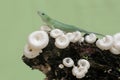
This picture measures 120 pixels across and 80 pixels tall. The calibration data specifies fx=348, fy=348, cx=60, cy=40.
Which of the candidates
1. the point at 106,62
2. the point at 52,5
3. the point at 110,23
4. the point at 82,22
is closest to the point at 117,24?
the point at 110,23

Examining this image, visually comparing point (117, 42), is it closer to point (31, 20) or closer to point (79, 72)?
point (79, 72)

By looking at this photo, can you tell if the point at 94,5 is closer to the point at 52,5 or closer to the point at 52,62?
the point at 52,5

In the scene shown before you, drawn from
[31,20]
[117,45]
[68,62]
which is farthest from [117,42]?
[31,20]

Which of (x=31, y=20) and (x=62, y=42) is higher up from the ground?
(x=62, y=42)

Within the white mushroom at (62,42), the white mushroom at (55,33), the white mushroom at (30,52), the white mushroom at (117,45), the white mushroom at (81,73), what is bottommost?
the white mushroom at (81,73)

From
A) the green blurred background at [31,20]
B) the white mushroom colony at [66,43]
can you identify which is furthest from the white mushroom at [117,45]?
the green blurred background at [31,20]

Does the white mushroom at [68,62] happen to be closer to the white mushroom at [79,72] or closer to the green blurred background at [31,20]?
the white mushroom at [79,72]

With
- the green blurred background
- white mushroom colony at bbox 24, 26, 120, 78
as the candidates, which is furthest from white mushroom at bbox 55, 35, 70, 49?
the green blurred background
